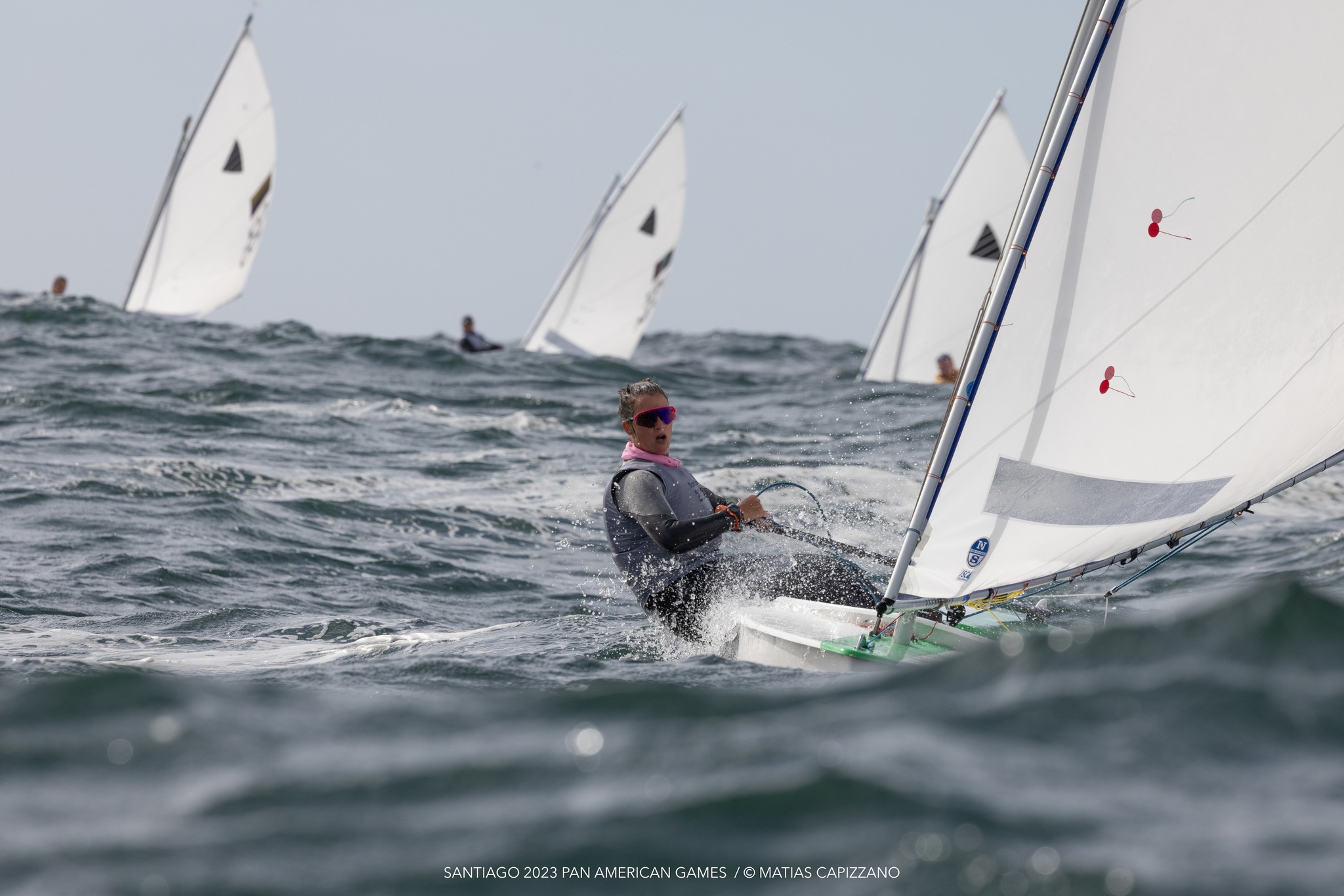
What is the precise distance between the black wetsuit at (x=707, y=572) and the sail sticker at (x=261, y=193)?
2309cm

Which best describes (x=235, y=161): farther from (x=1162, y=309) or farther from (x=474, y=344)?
(x=1162, y=309)

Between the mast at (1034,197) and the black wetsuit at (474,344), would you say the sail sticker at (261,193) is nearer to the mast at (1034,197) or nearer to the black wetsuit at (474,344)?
the black wetsuit at (474,344)

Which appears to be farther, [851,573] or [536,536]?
[536,536]

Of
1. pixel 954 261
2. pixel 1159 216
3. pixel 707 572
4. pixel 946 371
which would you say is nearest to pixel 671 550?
pixel 707 572

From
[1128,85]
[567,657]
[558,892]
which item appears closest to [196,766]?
[558,892]

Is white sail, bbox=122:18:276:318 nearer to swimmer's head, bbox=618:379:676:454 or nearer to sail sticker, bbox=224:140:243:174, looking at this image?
sail sticker, bbox=224:140:243:174

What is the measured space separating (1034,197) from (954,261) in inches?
666

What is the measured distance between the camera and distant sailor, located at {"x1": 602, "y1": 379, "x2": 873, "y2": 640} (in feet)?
18.2

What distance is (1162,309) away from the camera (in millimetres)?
4535

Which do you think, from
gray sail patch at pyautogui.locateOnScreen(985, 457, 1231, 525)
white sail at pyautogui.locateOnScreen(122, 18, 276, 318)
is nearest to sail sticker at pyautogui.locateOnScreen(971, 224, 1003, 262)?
white sail at pyautogui.locateOnScreen(122, 18, 276, 318)

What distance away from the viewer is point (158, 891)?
2.07 m

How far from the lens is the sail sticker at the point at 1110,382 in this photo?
454cm

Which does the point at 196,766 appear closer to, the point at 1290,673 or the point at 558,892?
the point at 558,892

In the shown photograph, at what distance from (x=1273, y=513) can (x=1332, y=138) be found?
20.5 ft
